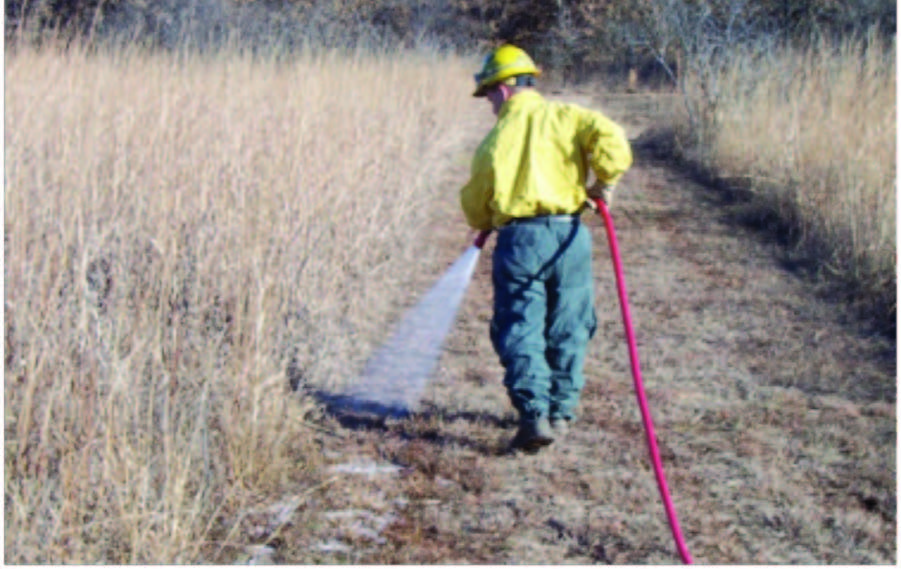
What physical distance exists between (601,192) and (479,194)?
434 millimetres

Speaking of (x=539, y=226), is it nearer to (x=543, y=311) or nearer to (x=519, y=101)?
(x=543, y=311)

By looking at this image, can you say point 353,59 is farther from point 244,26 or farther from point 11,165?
point 11,165

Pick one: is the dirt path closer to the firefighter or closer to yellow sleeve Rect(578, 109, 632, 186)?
the firefighter

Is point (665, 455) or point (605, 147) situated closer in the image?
point (605, 147)

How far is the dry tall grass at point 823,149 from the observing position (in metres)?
6.79

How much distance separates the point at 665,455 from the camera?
14.3 ft

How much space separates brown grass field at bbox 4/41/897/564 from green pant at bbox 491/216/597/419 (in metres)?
0.21

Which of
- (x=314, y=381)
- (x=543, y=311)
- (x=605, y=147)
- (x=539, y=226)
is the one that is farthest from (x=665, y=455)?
(x=314, y=381)

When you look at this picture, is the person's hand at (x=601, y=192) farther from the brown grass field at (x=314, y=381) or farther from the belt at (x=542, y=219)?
the brown grass field at (x=314, y=381)

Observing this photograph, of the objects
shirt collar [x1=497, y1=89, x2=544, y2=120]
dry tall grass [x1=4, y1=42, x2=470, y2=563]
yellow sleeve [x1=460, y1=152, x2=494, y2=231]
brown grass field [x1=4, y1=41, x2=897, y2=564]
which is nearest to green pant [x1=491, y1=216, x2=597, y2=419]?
yellow sleeve [x1=460, y1=152, x2=494, y2=231]

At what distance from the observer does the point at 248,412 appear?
403 centimetres

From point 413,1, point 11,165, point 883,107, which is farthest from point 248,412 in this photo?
point 413,1

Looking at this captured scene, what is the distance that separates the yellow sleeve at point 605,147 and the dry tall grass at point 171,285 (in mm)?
1249

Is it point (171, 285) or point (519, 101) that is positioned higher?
point (519, 101)
